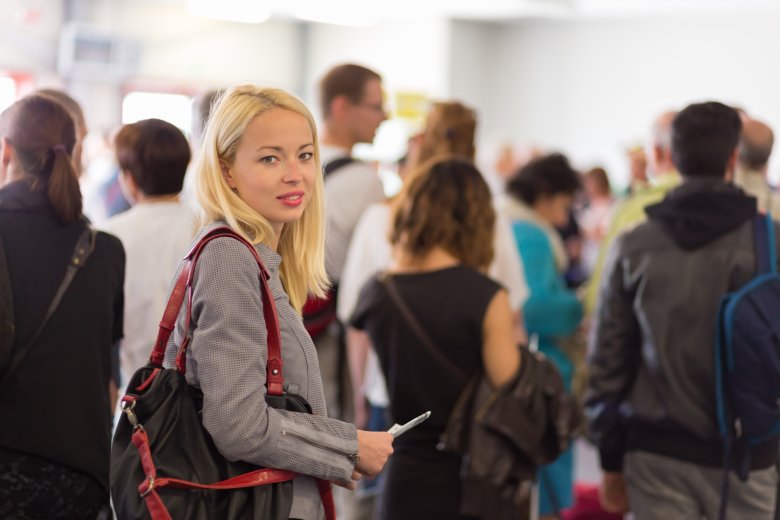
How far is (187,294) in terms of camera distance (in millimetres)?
1570

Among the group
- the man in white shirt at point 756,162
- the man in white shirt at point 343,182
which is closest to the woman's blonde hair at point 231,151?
the man in white shirt at point 343,182

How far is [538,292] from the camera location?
394 cm

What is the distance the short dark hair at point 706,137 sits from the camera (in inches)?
102

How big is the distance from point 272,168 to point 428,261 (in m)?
1.18

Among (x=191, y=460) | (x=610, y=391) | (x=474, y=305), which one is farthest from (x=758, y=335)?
(x=191, y=460)

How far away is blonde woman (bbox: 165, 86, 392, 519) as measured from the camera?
153cm

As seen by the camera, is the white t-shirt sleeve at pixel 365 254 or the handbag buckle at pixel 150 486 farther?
the white t-shirt sleeve at pixel 365 254

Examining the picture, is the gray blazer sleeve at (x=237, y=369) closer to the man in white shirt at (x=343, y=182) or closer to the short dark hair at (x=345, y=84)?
the man in white shirt at (x=343, y=182)

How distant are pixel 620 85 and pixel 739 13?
1645mm

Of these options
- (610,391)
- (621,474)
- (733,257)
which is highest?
(733,257)

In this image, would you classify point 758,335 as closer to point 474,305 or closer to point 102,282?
point 474,305

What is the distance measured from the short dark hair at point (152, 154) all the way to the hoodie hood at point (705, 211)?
53.8 inches

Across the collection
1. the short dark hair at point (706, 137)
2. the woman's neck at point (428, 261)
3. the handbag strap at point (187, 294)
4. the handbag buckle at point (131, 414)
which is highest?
the short dark hair at point (706, 137)

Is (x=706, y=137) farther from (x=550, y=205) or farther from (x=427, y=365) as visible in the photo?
(x=550, y=205)
